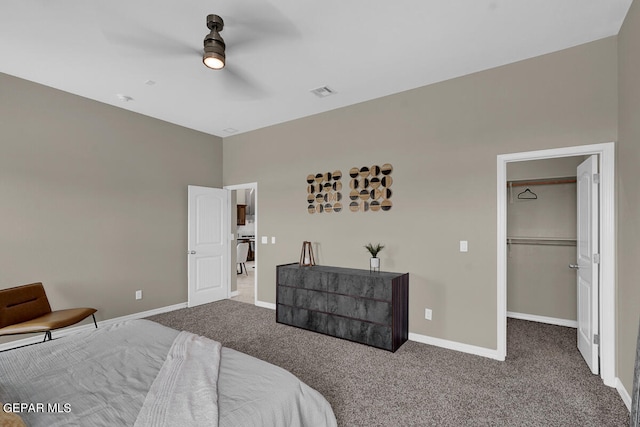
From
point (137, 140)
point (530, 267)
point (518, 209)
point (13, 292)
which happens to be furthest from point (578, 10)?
point (13, 292)

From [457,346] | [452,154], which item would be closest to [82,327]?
[457,346]

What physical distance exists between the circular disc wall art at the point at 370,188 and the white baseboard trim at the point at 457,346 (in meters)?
1.52

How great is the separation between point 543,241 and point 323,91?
11.6ft

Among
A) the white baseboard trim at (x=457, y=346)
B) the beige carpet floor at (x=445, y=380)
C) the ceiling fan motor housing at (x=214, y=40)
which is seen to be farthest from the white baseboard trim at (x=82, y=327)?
the white baseboard trim at (x=457, y=346)

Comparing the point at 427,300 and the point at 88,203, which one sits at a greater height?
the point at 88,203

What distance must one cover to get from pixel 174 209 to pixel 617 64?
5.37 m

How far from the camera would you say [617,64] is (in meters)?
2.65

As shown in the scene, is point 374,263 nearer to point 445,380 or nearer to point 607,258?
point 445,380

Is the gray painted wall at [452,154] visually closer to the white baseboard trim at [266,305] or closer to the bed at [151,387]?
the white baseboard trim at [266,305]

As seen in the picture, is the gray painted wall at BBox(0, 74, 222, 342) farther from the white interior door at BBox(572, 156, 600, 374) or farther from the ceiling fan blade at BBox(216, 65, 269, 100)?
the white interior door at BBox(572, 156, 600, 374)

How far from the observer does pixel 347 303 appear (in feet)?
11.8

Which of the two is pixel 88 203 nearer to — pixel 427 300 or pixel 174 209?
pixel 174 209

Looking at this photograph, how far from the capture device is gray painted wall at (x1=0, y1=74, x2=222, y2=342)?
342cm

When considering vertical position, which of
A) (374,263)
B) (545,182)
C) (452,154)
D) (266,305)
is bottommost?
(266,305)
